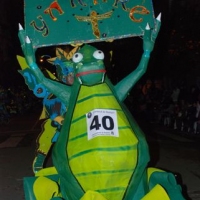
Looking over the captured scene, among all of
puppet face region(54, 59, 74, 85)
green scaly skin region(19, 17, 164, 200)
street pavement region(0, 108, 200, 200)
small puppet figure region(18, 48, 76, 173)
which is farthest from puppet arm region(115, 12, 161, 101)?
street pavement region(0, 108, 200, 200)

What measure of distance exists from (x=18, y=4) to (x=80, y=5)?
25.0 metres

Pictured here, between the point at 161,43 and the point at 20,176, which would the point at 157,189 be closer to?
the point at 20,176

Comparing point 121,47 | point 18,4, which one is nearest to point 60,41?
point 121,47

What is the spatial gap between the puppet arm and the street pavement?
2.55 metres

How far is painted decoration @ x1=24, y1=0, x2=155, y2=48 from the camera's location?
395cm

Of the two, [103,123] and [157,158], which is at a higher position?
[103,123]

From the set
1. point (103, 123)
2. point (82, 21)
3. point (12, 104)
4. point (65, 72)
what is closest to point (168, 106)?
point (65, 72)

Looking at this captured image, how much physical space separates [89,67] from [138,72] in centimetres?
55

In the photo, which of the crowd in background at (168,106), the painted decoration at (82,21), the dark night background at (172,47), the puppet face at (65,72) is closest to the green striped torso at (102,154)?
the painted decoration at (82,21)

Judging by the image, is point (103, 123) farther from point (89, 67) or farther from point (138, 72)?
point (138, 72)

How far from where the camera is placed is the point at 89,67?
3.52 meters

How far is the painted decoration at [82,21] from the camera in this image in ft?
13.0

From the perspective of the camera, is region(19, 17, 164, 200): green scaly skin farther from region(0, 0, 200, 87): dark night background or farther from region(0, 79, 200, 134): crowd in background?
region(0, 79, 200, 134): crowd in background

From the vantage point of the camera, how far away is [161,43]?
18.1 metres
